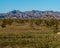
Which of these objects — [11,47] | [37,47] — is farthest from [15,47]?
[37,47]

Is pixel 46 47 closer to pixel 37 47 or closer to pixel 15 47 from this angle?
pixel 37 47

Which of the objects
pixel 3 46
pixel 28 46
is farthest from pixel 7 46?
pixel 28 46

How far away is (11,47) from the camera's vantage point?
2280cm

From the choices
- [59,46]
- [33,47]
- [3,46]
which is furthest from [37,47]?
[3,46]

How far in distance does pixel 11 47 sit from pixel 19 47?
0.77m

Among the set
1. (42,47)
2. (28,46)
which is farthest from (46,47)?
(28,46)

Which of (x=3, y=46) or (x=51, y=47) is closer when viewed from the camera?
(x=51, y=47)

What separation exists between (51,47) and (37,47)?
138 centimetres

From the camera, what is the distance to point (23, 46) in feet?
77.7

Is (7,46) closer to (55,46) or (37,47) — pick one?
(37,47)

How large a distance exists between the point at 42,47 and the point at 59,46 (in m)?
1.62

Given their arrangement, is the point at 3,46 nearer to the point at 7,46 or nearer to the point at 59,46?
the point at 7,46

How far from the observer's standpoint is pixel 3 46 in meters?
23.8

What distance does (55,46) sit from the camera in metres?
22.8
